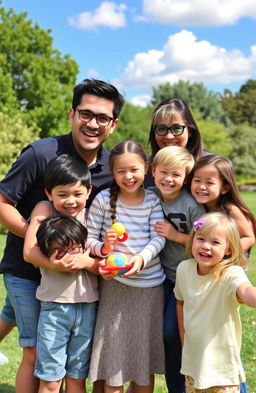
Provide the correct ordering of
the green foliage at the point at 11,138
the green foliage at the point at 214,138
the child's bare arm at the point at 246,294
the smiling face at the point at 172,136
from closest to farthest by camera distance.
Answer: the child's bare arm at the point at 246,294 → the smiling face at the point at 172,136 → the green foliage at the point at 11,138 → the green foliage at the point at 214,138

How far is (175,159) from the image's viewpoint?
11.9ft

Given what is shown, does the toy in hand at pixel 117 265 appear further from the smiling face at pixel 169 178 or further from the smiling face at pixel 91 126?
the smiling face at pixel 91 126

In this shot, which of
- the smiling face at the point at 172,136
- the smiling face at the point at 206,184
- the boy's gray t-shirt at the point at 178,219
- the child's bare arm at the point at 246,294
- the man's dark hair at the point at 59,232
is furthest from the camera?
the smiling face at the point at 172,136

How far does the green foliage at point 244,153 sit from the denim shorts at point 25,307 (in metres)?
49.9

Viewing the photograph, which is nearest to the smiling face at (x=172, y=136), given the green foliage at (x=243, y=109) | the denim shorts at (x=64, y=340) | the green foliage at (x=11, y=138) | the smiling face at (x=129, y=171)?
the smiling face at (x=129, y=171)

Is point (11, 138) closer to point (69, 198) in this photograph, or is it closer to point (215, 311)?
point (69, 198)

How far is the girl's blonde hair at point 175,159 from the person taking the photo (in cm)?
361

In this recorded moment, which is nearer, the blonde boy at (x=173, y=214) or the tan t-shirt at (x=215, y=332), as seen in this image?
the tan t-shirt at (x=215, y=332)

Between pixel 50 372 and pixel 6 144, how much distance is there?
19.9 m

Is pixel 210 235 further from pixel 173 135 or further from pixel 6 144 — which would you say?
pixel 6 144

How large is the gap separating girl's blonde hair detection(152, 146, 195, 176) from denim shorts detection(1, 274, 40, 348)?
1.38 m


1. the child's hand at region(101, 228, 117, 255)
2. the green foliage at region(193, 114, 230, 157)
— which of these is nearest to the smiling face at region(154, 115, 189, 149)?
the child's hand at region(101, 228, 117, 255)

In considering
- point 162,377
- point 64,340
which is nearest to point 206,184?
point 64,340

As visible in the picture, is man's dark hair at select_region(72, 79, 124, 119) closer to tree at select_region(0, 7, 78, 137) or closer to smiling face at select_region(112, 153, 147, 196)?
smiling face at select_region(112, 153, 147, 196)
